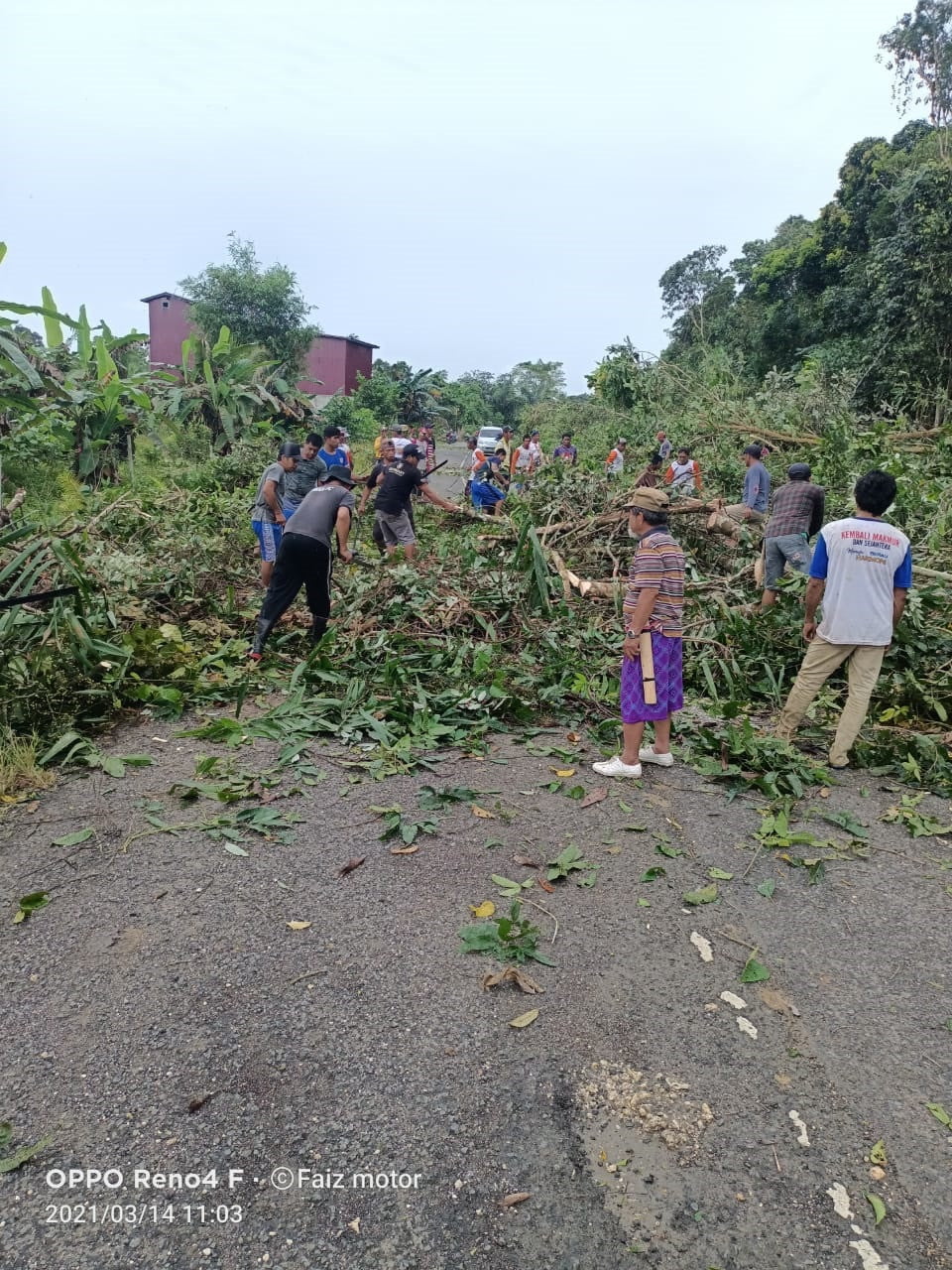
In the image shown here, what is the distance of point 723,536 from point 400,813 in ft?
18.1

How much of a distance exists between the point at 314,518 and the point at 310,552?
0.26 metres

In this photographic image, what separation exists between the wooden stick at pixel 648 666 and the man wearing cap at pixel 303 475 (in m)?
4.44

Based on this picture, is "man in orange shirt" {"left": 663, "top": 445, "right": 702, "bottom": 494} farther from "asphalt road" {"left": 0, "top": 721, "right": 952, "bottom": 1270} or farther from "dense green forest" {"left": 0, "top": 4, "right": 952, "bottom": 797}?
"asphalt road" {"left": 0, "top": 721, "right": 952, "bottom": 1270}

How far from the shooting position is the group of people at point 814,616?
4105mm

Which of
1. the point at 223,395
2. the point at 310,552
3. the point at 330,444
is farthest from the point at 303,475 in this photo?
the point at 223,395

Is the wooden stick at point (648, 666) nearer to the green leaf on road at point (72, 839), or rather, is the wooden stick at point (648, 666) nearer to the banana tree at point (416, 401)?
the green leaf on road at point (72, 839)

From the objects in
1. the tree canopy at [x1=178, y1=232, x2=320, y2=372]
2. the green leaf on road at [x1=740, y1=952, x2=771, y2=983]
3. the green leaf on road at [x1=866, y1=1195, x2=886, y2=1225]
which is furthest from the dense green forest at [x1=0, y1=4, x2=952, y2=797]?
the tree canopy at [x1=178, y1=232, x2=320, y2=372]

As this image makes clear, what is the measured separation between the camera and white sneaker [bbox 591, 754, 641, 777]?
14.0 feet

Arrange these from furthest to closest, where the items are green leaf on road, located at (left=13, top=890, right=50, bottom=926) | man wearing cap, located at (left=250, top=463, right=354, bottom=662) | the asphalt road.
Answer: man wearing cap, located at (left=250, top=463, right=354, bottom=662)
green leaf on road, located at (left=13, top=890, right=50, bottom=926)
the asphalt road

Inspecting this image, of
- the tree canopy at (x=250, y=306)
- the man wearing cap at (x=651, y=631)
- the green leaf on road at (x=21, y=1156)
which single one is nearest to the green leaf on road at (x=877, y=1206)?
the green leaf on road at (x=21, y=1156)

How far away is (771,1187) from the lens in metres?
1.98

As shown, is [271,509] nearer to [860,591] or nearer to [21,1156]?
[860,591]

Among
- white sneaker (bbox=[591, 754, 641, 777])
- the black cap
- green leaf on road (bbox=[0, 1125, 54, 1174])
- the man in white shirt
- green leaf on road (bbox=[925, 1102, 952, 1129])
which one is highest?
the black cap

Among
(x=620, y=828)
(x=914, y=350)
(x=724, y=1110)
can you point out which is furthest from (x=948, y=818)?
(x=914, y=350)
